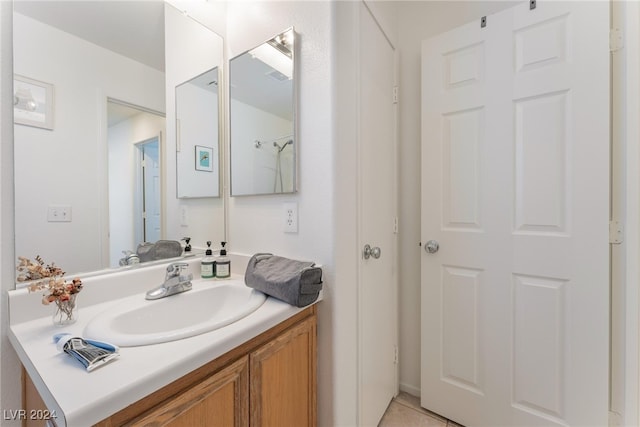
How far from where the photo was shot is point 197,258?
4.09 feet

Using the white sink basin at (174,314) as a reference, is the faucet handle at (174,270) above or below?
above

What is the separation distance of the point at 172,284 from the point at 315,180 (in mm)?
651

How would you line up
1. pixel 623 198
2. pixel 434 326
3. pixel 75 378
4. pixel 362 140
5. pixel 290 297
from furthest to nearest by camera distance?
pixel 434 326 → pixel 362 140 → pixel 623 198 → pixel 290 297 → pixel 75 378

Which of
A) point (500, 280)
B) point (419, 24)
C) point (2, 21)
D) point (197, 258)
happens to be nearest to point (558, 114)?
point (500, 280)

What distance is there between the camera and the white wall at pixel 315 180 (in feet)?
3.39

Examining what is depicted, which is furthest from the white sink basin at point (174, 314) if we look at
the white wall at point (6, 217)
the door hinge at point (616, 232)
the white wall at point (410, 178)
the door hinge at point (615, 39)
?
the door hinge at point (615, 39)

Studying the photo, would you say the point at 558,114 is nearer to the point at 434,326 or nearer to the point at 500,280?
the point at 500,280

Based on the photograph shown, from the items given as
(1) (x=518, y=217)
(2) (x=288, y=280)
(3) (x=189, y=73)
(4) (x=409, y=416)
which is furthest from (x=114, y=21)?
(4) (x=409, y=416)

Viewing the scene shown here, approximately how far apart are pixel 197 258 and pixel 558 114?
174 centimetres

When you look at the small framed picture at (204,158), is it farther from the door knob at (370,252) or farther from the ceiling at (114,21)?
the door knob at (370,252)

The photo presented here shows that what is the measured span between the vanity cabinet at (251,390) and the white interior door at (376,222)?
0.32 meters

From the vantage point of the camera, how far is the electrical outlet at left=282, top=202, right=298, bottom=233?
112cm

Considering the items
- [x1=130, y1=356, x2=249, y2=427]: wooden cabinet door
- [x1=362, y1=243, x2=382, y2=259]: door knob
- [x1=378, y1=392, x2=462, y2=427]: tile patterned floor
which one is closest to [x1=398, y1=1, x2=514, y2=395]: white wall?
[x1=378, y1=392, x2=462, y2=427]: tile patterned floor

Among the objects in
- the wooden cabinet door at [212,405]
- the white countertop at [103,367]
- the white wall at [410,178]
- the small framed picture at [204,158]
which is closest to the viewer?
the white countertop at [103,367]
